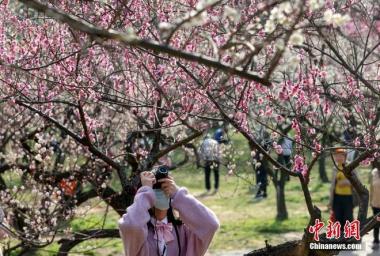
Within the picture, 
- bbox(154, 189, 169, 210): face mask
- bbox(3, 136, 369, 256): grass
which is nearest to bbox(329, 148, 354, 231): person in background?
bbox(3, 136, 369, 256): grass

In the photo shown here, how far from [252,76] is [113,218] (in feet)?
38.0

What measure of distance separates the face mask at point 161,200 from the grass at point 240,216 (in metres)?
4.72

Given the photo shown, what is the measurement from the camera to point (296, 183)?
1839 cm

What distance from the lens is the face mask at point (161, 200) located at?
13.9ft

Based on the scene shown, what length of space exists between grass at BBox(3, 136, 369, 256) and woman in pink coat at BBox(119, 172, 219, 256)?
4649 mm

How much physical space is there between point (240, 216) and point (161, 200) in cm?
1036

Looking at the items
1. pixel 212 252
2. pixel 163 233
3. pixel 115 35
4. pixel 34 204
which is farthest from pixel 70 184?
pixel 115 35

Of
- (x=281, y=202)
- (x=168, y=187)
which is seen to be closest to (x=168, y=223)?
(x=168, y=187)

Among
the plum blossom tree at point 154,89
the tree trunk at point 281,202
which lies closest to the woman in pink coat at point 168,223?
the plum blossom tree at point 154,89

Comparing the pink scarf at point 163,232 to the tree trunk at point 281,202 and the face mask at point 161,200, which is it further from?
the tree trunk at point 281,202

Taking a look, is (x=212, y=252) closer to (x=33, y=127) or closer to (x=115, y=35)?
(x=33, y=127)

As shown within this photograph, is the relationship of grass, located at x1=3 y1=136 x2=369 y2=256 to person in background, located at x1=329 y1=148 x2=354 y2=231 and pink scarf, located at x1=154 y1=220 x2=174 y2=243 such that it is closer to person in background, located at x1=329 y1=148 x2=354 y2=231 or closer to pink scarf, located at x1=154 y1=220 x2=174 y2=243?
person in background, located at x1=329 y1=148 x2=354 y2=231

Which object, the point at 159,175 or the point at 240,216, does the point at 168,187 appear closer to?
the point at 159,175

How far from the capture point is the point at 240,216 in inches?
569
